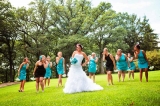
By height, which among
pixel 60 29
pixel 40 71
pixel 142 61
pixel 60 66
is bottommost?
pixel 40 71

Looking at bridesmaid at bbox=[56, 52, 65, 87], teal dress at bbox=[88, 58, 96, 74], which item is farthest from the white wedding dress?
teal dress at bbox=[88, 58, 96, 74]

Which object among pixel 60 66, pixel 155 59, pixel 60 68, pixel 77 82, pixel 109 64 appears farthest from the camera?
pixel 155 59

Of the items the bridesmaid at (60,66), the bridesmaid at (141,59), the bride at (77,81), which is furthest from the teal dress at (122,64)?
the bride at (77,81)

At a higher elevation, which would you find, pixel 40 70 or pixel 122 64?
pixel 122 64

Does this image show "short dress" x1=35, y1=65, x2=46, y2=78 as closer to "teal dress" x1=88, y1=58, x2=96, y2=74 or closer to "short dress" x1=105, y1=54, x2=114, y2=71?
"short dress" x1=105, y1=54, x2=114, y2=71

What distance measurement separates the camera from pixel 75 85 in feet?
36.0

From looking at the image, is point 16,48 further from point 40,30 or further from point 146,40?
point 146,40

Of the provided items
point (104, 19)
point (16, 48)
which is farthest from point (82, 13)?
point (16, 48)

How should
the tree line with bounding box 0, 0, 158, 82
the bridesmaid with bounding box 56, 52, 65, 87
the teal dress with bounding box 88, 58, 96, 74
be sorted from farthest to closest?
the tree line with bounding box 0, 0, 158, 82 < the teal dress with bounding box 88, 58, 96, 74 < the bridesmaid with bounding box 56, 52, 65, 87

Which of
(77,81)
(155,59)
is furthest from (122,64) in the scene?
(155,59)

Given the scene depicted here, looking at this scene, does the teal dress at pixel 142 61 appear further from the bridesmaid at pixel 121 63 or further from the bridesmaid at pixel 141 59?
the bridesmaid at pixel 121 63

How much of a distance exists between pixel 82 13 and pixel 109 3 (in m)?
7.96

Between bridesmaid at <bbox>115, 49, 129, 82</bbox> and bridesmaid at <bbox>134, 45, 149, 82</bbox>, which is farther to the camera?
bridesmaid at <bbox>115, 49, 129, 82</bbox>

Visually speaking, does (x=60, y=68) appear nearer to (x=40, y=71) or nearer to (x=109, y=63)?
(x=40, y=71)
